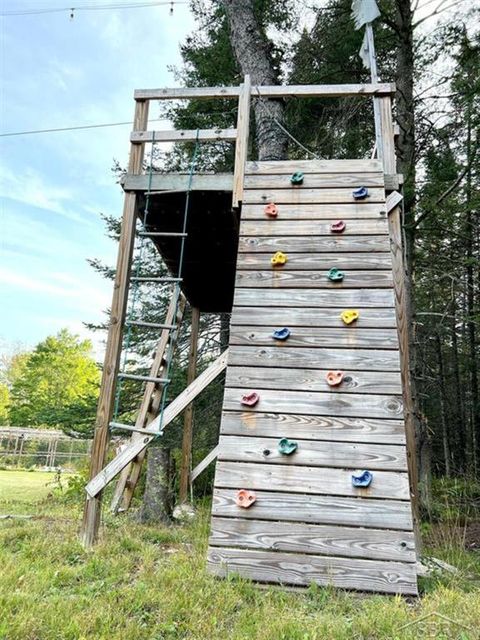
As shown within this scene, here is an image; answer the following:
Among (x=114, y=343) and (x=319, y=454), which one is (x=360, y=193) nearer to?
(x=319, y=454)

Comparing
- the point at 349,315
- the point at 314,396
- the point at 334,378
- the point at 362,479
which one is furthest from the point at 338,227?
the point at 362,479

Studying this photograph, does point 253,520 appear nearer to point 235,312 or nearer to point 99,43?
point 235,312

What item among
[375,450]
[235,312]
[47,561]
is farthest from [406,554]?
[47,561]

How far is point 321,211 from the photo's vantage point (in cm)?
371

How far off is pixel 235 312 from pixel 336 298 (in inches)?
30.3

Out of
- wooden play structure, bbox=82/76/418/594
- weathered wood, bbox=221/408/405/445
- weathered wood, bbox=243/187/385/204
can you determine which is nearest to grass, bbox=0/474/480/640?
wooden play structure, bbox=82/76/418/594

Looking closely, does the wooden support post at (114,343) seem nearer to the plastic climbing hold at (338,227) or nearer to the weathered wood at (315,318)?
the weathered wood at (315,318)

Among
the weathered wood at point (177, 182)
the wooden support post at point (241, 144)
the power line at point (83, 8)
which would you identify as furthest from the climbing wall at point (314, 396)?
the power line at point (83, 8)

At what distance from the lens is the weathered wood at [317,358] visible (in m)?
3.07

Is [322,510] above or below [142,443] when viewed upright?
below

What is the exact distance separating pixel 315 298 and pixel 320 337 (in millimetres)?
333

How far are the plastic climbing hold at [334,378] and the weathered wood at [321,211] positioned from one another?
1.35 m

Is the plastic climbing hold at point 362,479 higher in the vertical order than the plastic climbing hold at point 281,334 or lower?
lower

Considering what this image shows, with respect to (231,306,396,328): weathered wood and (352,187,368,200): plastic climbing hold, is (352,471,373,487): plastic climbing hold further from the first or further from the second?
(352,187,368,200): plastic climbing hold
